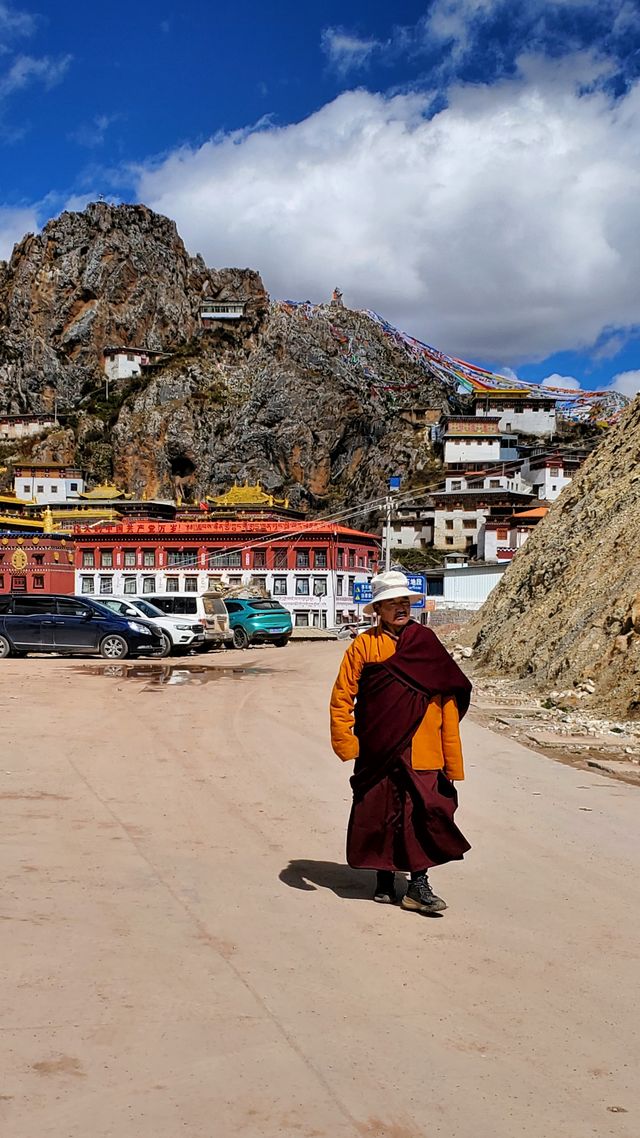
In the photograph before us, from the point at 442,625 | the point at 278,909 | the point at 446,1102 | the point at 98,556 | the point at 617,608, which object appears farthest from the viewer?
the point at 98,556

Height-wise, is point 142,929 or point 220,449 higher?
point 220,449

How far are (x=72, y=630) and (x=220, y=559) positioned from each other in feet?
120

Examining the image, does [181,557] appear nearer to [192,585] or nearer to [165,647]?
[192,585]

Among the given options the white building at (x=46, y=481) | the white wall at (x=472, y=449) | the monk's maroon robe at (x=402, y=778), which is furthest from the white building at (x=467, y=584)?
the white building at (x=46, y=481)

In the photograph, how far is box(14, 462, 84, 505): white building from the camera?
113m

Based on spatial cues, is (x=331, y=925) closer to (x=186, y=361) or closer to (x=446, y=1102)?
(x=446, y=1102)

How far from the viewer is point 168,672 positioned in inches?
779

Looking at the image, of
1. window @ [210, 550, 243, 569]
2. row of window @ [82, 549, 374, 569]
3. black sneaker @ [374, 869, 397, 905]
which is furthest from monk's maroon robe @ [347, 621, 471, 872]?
window @ [210, 550, 243, 569]

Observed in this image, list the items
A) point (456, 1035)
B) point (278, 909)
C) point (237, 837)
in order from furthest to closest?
point (237, 837) → point (278, 909) → point (456, 1035)

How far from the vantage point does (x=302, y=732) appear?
38.4ft

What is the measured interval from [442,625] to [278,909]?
3965cm

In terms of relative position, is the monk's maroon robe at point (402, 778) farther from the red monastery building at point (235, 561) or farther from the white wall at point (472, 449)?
the white wall at point (472, 449)

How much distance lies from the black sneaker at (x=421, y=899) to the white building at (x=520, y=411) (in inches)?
4184

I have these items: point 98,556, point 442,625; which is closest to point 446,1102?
point 442,625
